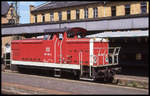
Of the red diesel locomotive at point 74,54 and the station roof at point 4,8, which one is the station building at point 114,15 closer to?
the red diesel locomotive at point 74,54

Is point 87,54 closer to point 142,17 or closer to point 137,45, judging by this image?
point 142,17

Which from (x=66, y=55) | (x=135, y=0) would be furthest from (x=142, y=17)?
(x=135, y=0)

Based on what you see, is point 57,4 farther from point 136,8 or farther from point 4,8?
point 4,8

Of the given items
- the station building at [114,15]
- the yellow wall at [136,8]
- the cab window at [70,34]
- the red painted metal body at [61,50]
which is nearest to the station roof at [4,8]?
the station building at [114,15]

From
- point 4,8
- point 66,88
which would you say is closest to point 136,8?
point 66,88

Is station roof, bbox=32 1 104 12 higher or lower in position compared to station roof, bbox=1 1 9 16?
lower

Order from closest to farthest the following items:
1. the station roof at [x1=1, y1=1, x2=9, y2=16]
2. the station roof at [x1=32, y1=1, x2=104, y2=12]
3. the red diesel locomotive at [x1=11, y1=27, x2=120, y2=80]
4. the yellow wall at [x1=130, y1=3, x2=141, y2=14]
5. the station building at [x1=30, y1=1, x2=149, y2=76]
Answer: the red diesel locomotive at [x1=11, y1=27, x2=120, y2=80], the station building at [x1=30, y1=1, x2=149, y2=76], the yellow wall at [x1=130, y1=3, x2=141, y2=14], the station roof at [x1=32, y1=1, x2=104, y2=12], the station roof at [x1=1, y1=1, x2=9, y2=16]

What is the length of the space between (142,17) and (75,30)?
4.64m

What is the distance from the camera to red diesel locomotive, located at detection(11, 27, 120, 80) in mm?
14297

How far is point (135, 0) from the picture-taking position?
114ft

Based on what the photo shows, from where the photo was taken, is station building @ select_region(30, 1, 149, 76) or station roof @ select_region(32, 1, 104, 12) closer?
station building @ select_region(30, 1, 149, 76)

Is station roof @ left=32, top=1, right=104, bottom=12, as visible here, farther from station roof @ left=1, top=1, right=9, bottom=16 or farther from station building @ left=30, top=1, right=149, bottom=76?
station roof @ left=1, top=1, right=9, bottom=16

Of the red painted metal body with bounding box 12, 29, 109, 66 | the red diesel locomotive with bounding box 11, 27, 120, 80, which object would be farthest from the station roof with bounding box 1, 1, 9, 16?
the red diesel locomotive with bounding box 11, 27, 120, 80

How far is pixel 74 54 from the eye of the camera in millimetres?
15109
